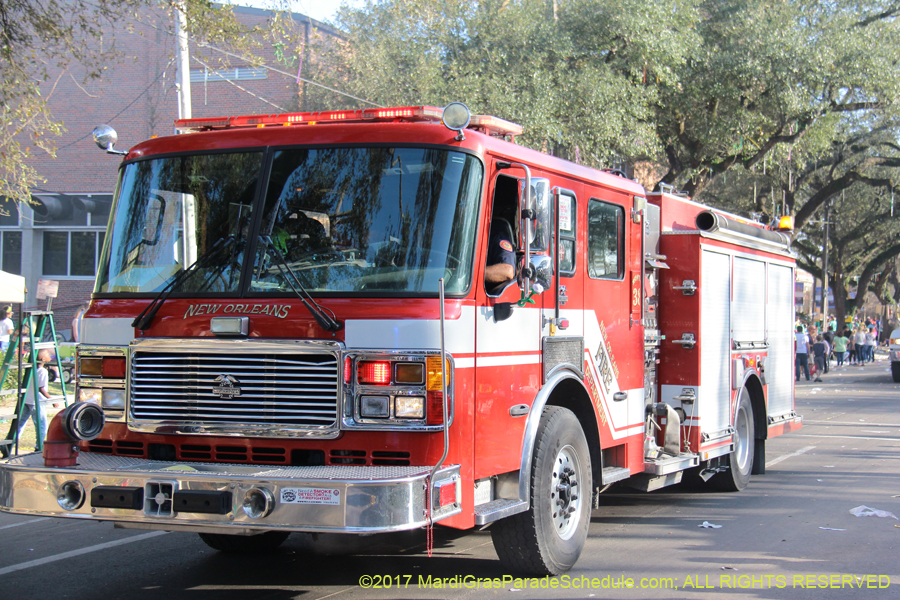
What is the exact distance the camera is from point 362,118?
5.52 m

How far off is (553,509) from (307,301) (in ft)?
7.20

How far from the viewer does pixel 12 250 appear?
34188mm

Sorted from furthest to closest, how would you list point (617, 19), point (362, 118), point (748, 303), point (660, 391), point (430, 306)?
point (617, 19) < point (748, 303) < point (660, 391) < point (362, 118) < point (430, 306)

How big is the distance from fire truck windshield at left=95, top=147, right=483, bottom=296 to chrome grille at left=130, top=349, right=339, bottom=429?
1.35 feet

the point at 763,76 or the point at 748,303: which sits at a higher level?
the point at 763,76

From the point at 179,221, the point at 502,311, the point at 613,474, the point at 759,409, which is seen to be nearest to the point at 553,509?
the point at 613,474

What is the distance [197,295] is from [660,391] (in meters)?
4.65

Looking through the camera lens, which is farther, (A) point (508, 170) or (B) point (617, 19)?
(B) point (617, 19)

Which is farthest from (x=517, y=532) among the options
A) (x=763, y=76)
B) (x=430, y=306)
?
(x=763, y=76)

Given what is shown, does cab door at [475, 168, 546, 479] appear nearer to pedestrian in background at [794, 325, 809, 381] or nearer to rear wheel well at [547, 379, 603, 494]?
rear wheel well at [547, 379, 603, 494]

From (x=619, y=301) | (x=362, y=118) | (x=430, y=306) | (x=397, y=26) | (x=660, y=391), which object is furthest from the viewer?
(x=397, y=26)

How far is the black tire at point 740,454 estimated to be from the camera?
30.5 feet

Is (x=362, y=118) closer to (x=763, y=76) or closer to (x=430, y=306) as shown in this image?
(x=430, y=306)

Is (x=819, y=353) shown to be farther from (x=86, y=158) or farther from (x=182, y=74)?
(x=86, y=158)
